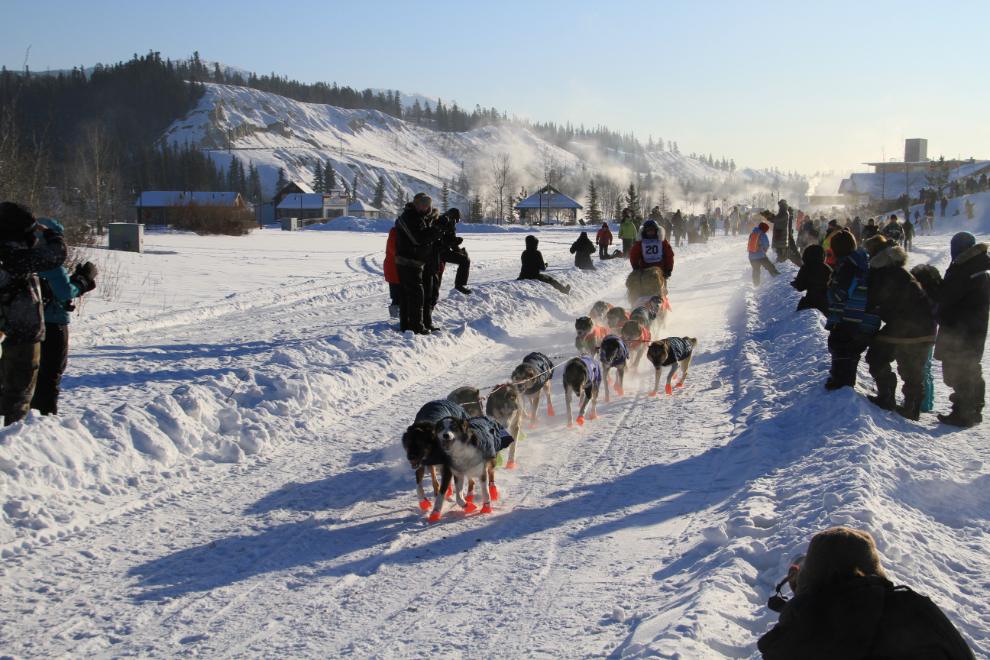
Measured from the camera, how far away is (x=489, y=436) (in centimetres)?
486

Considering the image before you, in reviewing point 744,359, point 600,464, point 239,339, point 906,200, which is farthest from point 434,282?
point 906,200

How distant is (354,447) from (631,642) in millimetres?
3667

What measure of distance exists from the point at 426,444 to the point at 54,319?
3409 mm

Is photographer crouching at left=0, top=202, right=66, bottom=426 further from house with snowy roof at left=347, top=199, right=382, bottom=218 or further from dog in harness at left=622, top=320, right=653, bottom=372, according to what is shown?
house with snowy roof at left=347, top=199, right=382, bottom=218

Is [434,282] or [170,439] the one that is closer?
[170,439]

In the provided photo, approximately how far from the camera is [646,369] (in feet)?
31.6

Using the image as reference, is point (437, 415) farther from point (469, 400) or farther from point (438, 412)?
point (469, 400)

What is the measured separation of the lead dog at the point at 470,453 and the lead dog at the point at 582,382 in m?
1.98

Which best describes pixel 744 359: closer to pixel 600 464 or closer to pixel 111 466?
pixel 600 464

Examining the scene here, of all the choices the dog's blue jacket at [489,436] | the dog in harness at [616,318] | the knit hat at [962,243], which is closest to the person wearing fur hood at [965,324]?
the knit hat at [962,243]

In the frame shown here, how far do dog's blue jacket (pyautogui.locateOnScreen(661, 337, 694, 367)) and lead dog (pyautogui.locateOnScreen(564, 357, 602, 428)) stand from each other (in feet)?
4.32

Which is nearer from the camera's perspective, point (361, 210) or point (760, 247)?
point (760, 247)

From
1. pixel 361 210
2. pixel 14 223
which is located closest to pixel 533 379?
pixel 14 223

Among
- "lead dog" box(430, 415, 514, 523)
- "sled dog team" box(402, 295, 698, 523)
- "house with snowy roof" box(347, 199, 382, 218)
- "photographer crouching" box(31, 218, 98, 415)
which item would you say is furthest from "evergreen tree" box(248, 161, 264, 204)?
"lead dog" box(430, 415, 514, 523)
